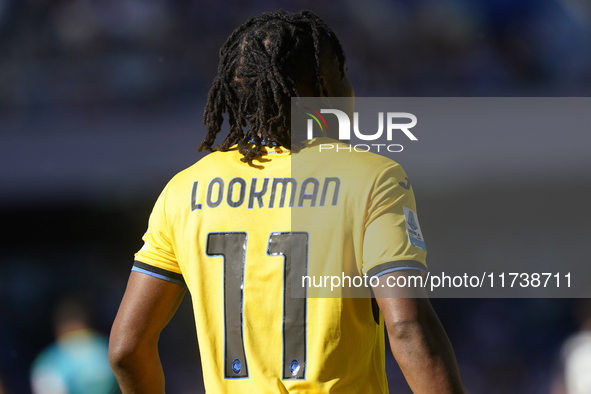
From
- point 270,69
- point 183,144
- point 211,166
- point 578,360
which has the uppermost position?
point 183,144

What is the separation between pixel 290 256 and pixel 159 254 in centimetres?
32

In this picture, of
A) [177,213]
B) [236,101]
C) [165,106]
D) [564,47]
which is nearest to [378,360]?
[177,213]

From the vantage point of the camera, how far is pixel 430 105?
3938 mm

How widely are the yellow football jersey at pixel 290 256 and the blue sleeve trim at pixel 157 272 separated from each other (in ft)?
0.18

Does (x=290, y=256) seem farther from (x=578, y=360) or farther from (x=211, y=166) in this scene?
(x=578, y=360)

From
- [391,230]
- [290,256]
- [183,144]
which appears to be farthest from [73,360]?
[391,230]

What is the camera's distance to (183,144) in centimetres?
362

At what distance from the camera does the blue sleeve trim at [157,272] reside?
119 centimetres

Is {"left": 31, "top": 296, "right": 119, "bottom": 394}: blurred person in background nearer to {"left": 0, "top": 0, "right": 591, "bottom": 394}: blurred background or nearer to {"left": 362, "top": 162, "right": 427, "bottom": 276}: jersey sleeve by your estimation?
{"left": 0, "top": 0, "right": 591, "bottom": 394}: blurred background

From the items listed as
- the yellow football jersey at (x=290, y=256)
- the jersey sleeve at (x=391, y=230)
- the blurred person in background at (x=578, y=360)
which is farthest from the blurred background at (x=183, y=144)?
the jersey sleeve at (x=391, y=230)

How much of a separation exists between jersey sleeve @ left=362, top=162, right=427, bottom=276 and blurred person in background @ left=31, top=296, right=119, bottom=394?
294 centimetres

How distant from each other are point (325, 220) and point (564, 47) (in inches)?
148

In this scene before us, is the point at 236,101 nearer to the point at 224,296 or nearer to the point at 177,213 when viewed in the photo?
the point at 177,213

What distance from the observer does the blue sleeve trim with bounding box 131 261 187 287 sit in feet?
3.91
